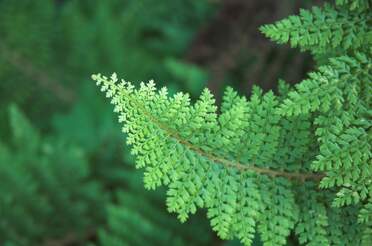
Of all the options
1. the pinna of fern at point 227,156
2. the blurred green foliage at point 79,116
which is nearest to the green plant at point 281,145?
the pinna of fern at point 227,156

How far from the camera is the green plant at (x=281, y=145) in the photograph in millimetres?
1131

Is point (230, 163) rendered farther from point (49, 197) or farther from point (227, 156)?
point (49, 197)

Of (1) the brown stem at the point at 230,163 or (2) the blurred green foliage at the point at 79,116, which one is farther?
(2) the blurred green foliage at the point at 79,116

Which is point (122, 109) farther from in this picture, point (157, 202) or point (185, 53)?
point (185, 53)

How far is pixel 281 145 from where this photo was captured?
4.22 ft

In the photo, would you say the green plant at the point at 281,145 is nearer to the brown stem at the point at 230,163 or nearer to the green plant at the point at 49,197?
the brown stem at the point at 230,163

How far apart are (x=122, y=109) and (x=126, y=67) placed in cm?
210

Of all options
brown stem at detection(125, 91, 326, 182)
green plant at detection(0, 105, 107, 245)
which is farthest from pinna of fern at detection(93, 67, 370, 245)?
green plant at detection(0, 105, 107, 245)

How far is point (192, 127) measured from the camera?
1.15m

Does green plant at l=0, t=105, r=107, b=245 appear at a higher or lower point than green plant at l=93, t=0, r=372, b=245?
higher

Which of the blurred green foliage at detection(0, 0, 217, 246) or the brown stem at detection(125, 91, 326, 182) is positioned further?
the blurred green foliage at detection(0, 0, 217, 246)

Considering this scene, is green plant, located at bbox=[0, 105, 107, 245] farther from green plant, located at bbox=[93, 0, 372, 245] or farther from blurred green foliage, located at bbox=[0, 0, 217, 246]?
green plant, located at bbox=[93, 0, 372, 245]

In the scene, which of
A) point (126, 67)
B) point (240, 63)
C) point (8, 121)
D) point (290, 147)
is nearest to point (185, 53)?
point (126, 67)

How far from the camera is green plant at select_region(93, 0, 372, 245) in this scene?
44.5 inches
